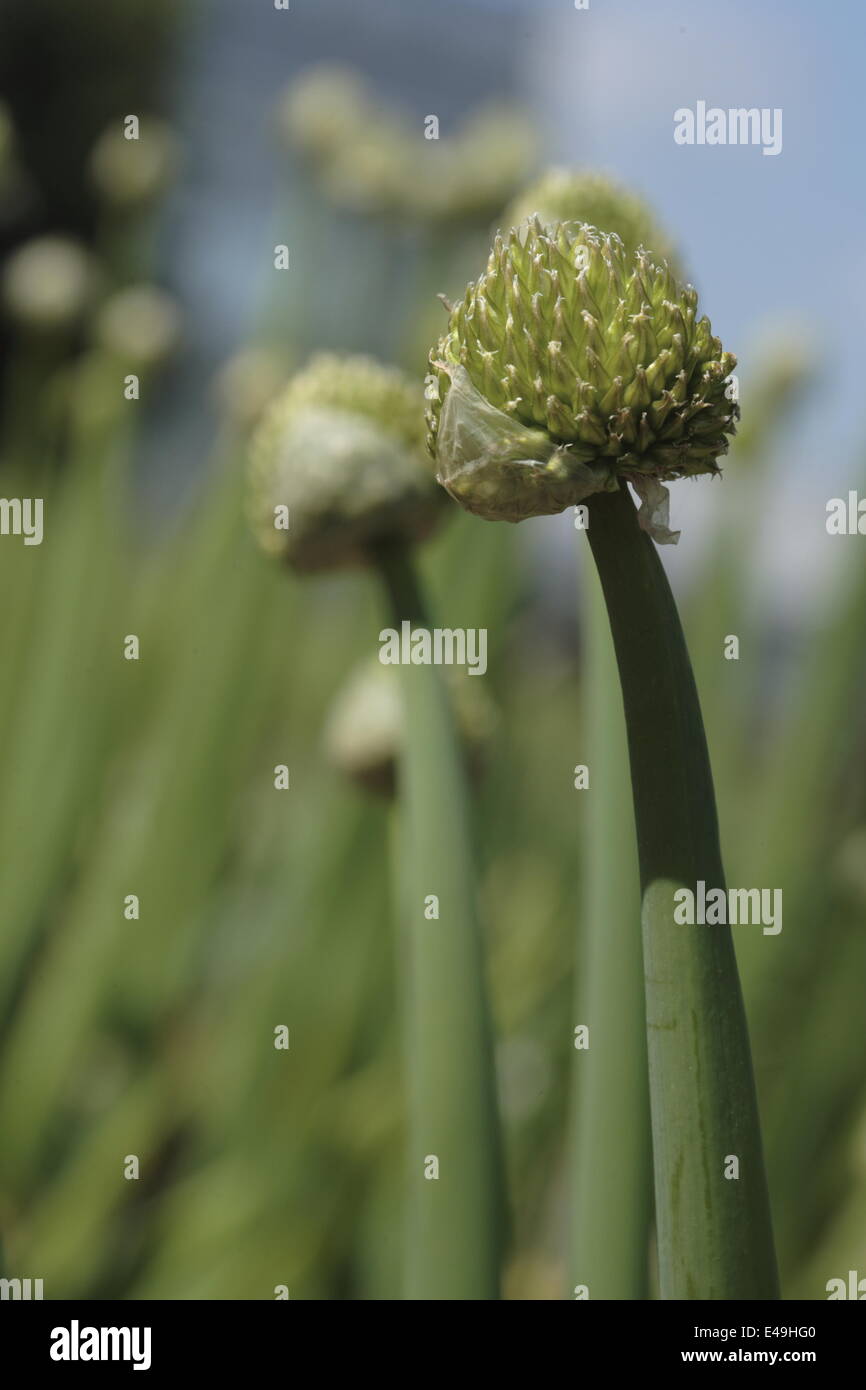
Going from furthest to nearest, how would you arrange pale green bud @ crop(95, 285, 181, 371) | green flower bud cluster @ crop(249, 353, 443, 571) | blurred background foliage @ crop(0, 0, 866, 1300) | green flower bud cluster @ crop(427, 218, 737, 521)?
pale green bud @ crop(95, 285, 181, 371) → blurred background foliage @ crop(0, 0, 866, 1300) → green flower bud cluster @ crop(249, 353, 443, 571) → green flower bud cluster @ crop(427, 218, 737, 521)

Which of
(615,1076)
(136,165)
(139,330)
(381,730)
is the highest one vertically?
(136,165)

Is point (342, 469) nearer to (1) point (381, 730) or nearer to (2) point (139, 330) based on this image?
(1) point (381, 730)

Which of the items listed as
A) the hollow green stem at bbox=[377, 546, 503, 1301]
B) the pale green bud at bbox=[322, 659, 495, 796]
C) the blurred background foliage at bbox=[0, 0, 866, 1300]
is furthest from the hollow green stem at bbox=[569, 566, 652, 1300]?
the blurred background foliage at bbox=[0, 0, 866, 1300]

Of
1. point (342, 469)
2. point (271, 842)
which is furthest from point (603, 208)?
point (271, 842)

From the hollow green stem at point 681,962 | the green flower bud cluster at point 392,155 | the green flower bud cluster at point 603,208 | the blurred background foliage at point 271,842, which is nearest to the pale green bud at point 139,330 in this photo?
the blurred background foliage at point 271,842

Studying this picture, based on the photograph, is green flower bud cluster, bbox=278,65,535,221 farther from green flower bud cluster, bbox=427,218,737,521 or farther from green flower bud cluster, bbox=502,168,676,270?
green flower bud cluster, bbox=427,218,737,521
